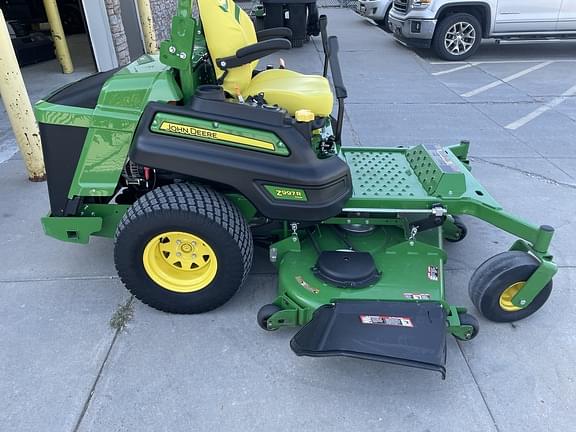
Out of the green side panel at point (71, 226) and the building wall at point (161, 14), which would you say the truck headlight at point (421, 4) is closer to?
the building wall at point (161, 14)

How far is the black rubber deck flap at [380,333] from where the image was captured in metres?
2.06

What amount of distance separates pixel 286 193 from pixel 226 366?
0.87 meters

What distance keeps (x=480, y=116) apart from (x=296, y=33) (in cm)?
483

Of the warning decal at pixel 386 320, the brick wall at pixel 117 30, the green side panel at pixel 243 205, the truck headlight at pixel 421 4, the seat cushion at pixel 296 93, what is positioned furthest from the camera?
the truck headlight at pixel 421 4

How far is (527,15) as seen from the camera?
7973 mm

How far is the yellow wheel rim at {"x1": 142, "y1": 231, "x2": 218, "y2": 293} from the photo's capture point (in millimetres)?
2468

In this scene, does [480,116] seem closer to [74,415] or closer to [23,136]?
[23,136]

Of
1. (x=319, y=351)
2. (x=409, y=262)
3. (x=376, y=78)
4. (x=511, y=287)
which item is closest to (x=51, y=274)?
(x=319, y=351)

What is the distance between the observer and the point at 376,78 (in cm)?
738

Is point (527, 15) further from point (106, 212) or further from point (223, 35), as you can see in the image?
point (106, 212)

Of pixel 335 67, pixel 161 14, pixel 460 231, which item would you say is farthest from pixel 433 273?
pixel 161 14

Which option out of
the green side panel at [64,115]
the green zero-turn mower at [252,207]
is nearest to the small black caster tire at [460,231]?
the green zero-turn mower at [252,207]

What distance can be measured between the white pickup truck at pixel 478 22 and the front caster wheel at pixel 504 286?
6.63 m

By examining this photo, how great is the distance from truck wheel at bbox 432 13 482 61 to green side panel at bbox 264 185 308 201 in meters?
6.93
